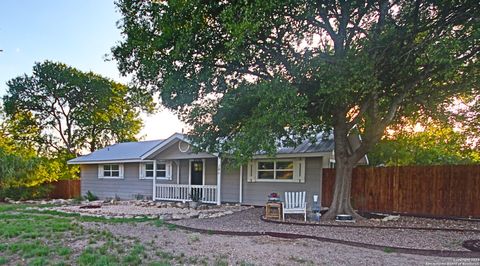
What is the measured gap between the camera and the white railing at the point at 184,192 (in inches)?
608

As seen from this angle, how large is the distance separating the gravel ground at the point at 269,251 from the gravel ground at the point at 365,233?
2.69 ft

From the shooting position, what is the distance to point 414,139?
56.3 ft

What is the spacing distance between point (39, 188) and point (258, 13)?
63.9 feet

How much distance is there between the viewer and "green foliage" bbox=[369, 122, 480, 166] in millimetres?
16539

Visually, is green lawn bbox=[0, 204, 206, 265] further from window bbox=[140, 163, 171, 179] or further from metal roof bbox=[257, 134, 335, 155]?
window bbox=[140, 163, 171, 179]

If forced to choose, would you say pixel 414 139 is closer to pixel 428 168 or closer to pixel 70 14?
pixel 428 168

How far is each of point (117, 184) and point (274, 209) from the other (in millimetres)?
11536

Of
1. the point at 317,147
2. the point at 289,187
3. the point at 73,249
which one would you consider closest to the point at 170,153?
the point at 289,187

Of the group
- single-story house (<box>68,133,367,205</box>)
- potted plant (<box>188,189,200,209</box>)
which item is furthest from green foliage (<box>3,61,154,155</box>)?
potted plant (<box>188,189,200,209</box>)

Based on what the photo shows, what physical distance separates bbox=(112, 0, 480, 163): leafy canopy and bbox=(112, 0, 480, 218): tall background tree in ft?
0.09

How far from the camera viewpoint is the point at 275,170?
1395 cm

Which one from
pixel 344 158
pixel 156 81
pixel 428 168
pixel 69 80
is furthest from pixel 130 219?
pixel 69 80

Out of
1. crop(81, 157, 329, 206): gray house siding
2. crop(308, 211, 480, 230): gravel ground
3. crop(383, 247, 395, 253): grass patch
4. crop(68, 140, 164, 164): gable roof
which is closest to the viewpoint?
crop(383, 247, 395, 253): grass patch

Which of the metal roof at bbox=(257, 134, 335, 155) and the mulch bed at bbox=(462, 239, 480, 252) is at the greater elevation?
the metal roof at bbox=(257, 134, 335, 155)
